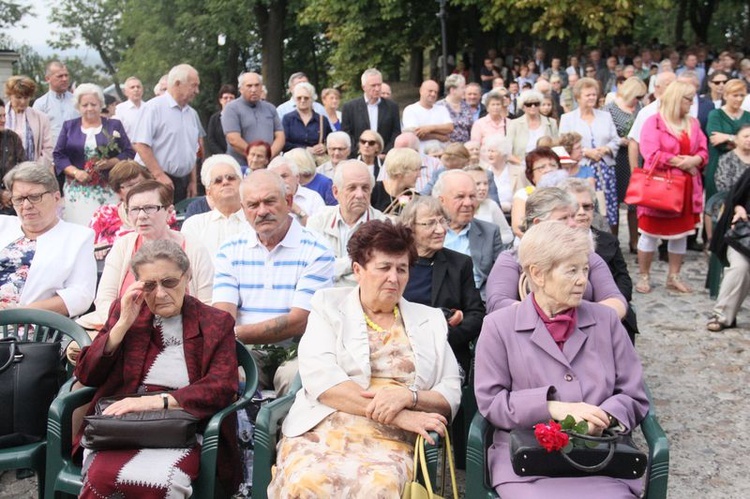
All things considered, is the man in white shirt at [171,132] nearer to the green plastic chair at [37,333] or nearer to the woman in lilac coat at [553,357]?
the green plastic chair at [37,333]

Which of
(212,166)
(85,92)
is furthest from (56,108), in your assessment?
(212,166)

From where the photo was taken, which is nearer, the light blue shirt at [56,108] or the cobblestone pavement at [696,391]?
the cobblestone pavement at [696,391]

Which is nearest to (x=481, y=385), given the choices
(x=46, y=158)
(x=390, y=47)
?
(x=46, y=158)

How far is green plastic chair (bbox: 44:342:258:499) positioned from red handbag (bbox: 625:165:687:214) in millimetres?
5197

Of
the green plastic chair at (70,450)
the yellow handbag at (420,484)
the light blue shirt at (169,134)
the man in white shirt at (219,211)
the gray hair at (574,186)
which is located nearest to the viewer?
the yellow handbag at (420,484)

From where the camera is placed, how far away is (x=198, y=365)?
13.1 feet

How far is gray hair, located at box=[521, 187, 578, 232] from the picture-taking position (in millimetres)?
4773

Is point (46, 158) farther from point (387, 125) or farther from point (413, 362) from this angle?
point (413, 362)

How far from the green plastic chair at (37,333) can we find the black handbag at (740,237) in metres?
4.90

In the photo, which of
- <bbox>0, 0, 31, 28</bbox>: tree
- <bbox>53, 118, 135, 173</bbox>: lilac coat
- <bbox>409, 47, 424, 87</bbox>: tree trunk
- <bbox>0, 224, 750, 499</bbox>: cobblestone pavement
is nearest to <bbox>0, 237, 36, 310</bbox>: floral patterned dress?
<bbox>0, 224, 750, 499</bbox>: cobblestone pavement

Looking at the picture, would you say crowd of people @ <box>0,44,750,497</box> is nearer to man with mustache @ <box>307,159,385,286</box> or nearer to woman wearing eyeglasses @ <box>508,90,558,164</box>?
man with mustache @ <box>307,159,385,286</box>

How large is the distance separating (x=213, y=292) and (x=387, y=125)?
540 centimetres

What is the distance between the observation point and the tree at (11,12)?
132ft

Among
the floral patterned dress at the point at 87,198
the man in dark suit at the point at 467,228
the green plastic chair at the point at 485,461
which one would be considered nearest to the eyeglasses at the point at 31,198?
the man in dark suit at the point at 467,228
